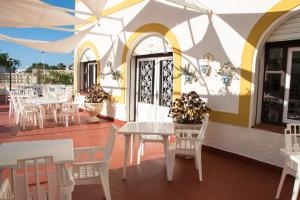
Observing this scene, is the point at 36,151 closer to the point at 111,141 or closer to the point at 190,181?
the point at 111,141

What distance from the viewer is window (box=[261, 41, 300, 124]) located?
445cm

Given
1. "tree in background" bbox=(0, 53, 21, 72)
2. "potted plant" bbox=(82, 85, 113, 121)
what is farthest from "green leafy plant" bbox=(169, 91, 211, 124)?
"tree in background" bbox=(0, 53, 21, 72)

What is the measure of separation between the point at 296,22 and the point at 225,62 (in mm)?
1392

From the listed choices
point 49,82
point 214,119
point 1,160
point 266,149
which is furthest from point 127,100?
point 49,82

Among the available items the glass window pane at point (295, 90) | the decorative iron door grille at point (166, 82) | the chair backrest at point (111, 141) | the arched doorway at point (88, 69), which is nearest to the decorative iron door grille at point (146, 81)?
the decorative iron door grille at point (166, 82)

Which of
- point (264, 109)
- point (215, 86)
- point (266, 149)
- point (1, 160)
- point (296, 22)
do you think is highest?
point (296, 22)

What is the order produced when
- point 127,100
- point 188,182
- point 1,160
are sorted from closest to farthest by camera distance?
point 1,160 → point 188,182 → point 127,100

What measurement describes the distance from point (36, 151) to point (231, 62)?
3.87 metres

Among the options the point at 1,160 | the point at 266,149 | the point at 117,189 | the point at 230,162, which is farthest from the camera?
the point at 230,162

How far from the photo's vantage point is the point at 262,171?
4.41 meters

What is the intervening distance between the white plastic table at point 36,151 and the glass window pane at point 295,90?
12.4 feet

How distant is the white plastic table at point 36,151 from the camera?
2.41 meters

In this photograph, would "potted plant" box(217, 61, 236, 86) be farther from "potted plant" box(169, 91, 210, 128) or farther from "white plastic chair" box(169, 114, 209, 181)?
"white plastic chair" box(169, 114, 209, 181)

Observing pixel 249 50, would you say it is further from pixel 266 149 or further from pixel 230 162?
pixel 230 162
